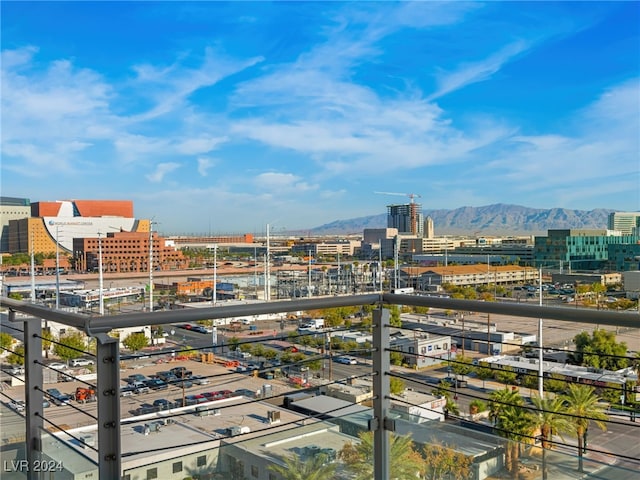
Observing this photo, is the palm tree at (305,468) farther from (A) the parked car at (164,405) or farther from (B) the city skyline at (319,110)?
(B) the city skyline at (319,110)

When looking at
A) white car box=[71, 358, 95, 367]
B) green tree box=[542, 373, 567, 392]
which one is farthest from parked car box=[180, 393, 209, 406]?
green tree box=[542, 373, 567, 392]

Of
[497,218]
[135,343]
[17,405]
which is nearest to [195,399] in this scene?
[135,343]

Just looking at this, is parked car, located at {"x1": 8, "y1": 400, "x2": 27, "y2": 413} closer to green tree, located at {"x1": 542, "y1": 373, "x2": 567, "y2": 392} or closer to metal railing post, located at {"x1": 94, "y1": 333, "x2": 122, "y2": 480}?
metal railing post, located at {"x1": 94, "y1": 333, "x2": 122, "y2": 480}

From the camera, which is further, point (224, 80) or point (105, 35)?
point (224, 80)

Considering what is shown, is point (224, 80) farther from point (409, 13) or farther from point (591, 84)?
point (591, 84)

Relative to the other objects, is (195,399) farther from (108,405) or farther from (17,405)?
(108,405)

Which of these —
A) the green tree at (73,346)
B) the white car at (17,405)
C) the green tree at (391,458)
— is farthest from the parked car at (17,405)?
the green tree at (391,458)

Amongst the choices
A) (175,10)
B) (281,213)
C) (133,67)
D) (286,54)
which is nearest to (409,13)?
(286,54)
